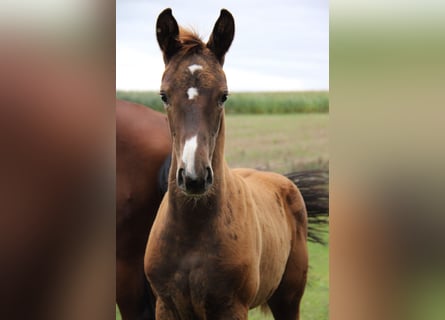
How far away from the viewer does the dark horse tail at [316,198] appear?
2.15 metres

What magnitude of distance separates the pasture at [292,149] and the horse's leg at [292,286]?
0.03 m

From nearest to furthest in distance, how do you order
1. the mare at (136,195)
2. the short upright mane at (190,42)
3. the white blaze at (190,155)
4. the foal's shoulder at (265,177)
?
the white blaze at (190,155) → the short upright mane at (190,42) → the foal's shoulder at (265,177) → the mare at (136,195)

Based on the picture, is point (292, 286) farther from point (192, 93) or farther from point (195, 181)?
point (192, 93)

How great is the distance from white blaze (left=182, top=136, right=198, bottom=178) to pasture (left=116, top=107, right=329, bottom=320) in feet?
1.29

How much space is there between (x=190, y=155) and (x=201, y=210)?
0.21 metres

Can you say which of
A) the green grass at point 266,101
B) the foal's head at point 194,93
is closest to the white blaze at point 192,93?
the foal's head at point 194,93

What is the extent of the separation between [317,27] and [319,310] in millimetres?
1053

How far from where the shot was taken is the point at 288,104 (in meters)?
2.22

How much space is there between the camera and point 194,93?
176 cm

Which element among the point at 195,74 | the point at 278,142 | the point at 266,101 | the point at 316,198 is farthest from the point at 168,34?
the point at 316,198

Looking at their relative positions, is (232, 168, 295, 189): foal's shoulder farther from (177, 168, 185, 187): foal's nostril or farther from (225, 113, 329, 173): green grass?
(177, 168, 185, 187): foal's nostril

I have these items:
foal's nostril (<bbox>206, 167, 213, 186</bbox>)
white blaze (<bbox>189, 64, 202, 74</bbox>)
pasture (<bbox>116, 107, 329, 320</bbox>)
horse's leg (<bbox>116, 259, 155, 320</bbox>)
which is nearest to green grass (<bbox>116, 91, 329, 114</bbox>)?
pasture (<bbox>116, 107, 329, 320</bbox>)

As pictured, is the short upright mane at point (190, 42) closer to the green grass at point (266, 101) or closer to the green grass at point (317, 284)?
the green grass at point (266, 101)

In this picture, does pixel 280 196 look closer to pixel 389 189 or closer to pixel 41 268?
pixel 389 189
